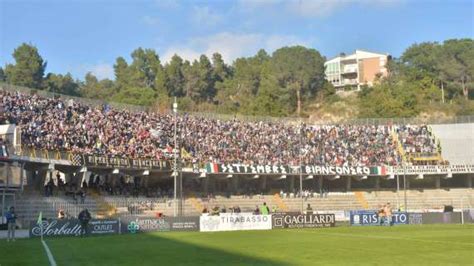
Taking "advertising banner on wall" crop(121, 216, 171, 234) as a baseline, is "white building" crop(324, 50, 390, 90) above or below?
above

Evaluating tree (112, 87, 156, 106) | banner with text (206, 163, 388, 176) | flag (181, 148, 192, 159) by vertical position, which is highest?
tree (112, 87, 156, 106)

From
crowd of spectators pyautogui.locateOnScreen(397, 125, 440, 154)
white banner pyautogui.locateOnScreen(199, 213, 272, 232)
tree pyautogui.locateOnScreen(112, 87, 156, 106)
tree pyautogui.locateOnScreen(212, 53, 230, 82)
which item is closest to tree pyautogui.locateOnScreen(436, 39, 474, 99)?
crowd of spectators pyautogui.locateOnScreen(397, 125, 440, 154)

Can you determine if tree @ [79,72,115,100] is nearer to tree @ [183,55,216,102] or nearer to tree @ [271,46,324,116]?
tree @ [183,55,216,102]

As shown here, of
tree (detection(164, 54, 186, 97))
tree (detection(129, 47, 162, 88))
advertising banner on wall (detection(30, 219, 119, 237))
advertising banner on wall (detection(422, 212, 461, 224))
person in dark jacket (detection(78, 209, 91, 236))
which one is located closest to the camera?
person in dark jacket (detection(78, 209, 91, 236))

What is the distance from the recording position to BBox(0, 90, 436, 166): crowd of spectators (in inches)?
2168

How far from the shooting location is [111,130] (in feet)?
204

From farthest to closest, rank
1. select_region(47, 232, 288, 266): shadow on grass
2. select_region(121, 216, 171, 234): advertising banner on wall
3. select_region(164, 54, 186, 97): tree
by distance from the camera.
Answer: select_region(164, 54, 186, 97): tree, select_region(121, 216, 171, 234): advertising banner on wall, select_region(47, 232, 288, 266): shadow on grass

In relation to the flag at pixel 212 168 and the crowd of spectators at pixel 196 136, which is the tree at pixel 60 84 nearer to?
the crowd of spectators at pixel 196 136

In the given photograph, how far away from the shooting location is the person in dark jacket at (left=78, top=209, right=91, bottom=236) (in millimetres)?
36906

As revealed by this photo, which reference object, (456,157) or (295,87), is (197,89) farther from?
(456,157)

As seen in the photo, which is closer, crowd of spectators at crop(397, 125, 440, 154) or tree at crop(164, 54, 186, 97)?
crowd of spectators at crop(397, 125, 440, 154)

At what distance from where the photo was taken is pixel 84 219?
3703cm

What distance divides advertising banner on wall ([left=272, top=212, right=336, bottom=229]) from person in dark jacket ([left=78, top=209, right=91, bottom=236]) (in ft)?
44.8

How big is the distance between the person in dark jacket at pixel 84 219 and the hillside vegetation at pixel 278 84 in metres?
67.2
